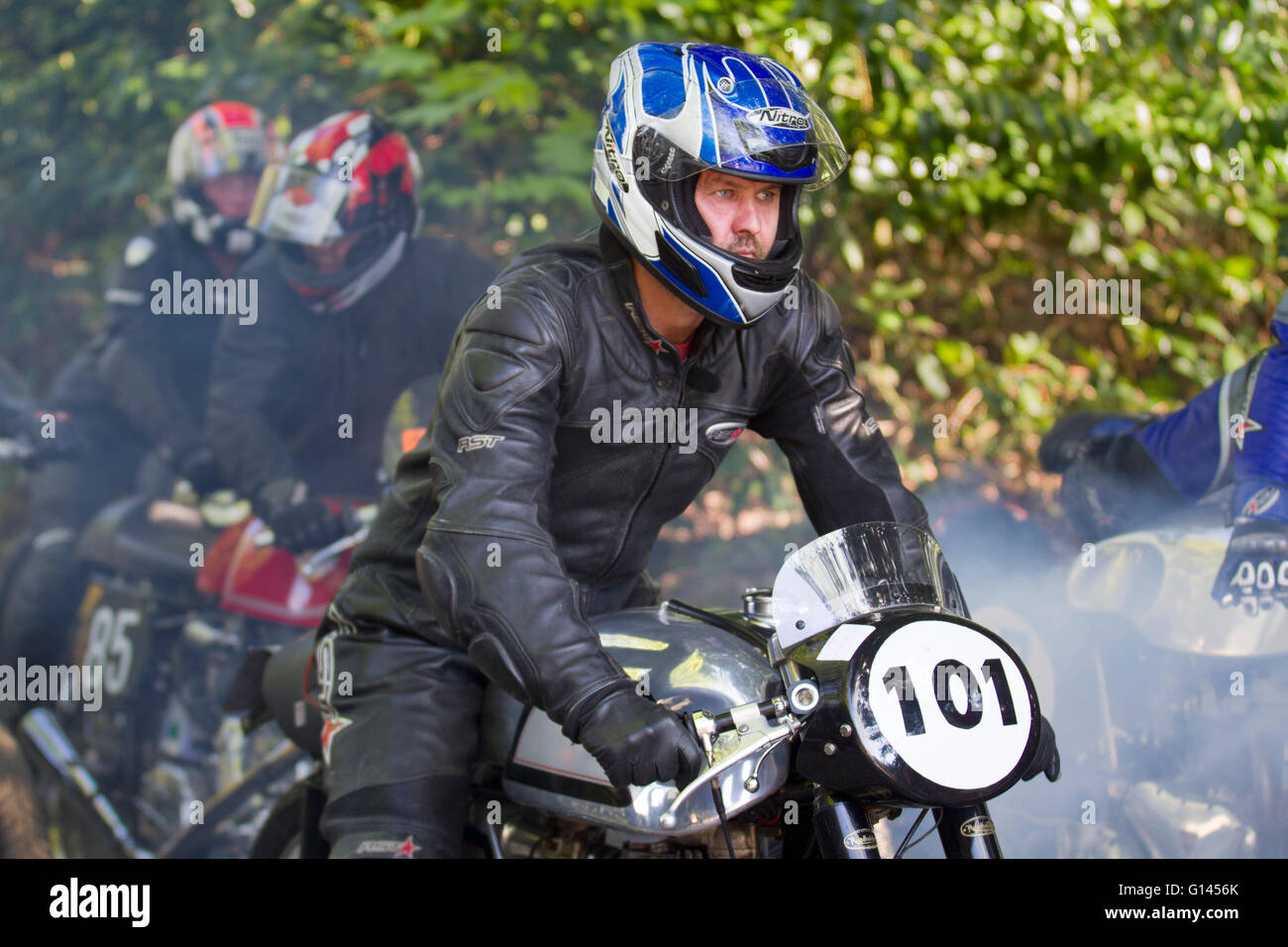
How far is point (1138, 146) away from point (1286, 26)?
69 centimetres

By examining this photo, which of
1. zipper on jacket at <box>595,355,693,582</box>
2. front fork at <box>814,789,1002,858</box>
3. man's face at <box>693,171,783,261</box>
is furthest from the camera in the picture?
zipper on jacket at <box>595,355,693,582</box>

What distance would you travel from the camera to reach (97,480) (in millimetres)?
6066

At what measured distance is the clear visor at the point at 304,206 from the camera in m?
4.72

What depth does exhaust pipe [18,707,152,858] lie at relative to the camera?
4699 millimetres

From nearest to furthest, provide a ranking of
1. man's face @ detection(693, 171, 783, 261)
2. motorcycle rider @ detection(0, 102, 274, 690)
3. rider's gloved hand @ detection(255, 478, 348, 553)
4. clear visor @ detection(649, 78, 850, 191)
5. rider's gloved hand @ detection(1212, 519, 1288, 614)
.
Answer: clear visor @ detection(649, 78, 850, 191) < man's face @ detection(693, 171, 783, 261) < rider's gloved hand @ detection(1212, 519, 1288, 614) < rider's gloved hand @ detection(255, 478, 348, 553) < motorcycle rider @ detection(0, 102, 274, 690)

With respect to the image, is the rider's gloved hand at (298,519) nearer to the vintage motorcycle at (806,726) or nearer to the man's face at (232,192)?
the man's face at (232,192)

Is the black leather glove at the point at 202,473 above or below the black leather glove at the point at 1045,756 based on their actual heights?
below

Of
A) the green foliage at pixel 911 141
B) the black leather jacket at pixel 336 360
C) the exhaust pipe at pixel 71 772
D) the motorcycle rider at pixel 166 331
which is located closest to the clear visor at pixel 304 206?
the black leather jacket at pixel 336 360

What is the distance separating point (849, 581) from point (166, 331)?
4.57 meters

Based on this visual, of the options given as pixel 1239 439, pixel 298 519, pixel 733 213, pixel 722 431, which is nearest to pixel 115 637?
pixel 298 519

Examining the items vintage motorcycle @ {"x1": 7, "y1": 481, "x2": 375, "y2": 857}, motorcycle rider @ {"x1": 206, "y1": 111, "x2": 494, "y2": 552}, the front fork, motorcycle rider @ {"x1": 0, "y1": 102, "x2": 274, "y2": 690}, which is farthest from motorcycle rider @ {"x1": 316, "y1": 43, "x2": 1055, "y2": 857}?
motorcycle rider @ {"x1": 0, "y1": 102, "x2": 274, "y2": 690}

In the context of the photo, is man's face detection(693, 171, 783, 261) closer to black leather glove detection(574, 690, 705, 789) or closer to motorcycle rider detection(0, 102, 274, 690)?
black leather glove detection(574, 690, 705, 789)

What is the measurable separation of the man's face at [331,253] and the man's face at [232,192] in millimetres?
1111
